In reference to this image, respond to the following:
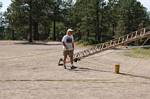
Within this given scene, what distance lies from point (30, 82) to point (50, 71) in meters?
3.58

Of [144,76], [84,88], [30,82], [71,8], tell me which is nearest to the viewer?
[84,88]

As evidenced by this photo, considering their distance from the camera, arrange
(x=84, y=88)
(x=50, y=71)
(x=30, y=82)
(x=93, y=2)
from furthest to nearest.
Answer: (x=93, y=2) < (x=50, y=71) < (x=30, y=82) < (x=84, y=88)

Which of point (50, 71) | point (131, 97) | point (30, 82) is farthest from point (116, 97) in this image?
point (50, 71)

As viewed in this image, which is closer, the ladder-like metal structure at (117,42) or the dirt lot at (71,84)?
the dirt lot at (71,84)

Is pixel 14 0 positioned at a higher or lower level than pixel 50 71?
higher

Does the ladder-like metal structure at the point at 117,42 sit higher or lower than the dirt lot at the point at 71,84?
higher

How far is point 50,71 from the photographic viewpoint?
57.5 feet

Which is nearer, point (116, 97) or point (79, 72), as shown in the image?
point (116, 97)

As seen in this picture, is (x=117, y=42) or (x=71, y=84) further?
(x=117, y=42)

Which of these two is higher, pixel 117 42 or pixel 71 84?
pixel 117 42

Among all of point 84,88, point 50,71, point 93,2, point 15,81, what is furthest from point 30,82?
point 93,2

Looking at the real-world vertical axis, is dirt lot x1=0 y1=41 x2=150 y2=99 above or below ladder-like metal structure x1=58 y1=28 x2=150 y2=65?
below

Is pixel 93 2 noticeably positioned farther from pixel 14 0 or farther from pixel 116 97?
pixel 116 97

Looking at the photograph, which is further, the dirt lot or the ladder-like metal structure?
the ladder-like metal structure
